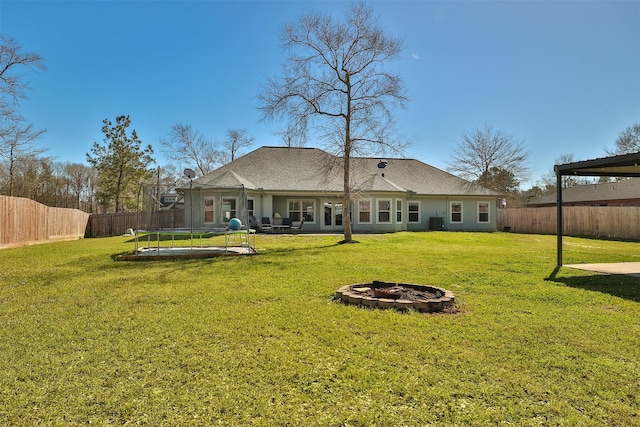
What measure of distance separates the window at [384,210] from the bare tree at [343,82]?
6371 millimetres

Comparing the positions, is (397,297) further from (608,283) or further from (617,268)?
(617,268)

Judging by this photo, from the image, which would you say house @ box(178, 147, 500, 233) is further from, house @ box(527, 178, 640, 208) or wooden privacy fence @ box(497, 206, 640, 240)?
house @ box(527, 178, 640, 208)

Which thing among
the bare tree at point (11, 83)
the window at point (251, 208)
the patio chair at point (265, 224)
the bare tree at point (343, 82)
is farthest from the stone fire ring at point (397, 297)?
the bare tree at point (11, 83)

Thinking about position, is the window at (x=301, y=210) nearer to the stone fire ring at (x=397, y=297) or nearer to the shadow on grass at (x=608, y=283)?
the shadow on grass at (x=608, y=283)

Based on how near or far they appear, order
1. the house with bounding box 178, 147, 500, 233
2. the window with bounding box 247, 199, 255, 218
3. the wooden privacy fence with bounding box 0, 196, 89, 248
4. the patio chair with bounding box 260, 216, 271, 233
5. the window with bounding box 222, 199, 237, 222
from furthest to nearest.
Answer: the window with bounding box 247, 199, 255, 218, the house with bounding box 178, 147, 500, 233, the window with bounding box 222, 199, 237, 222, the patio chair with bounding box 260, 216, 271, 233, the wooden privacy fence with bounding box 0, 196, 89, 248

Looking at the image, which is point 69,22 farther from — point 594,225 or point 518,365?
point 594,225

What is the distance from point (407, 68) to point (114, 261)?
45.7 ft

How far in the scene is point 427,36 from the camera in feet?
43.5

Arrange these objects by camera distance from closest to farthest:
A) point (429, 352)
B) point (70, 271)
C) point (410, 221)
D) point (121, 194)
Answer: point (429, 352) < point (70, 271) < point (410, 221) < point (121, 194)

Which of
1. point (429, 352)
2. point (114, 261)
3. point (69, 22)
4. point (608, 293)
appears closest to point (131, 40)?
point (69, 22)

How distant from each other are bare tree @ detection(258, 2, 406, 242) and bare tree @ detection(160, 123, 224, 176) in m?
25.2

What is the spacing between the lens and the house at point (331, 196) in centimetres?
2048

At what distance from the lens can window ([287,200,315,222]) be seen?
22.5 metres

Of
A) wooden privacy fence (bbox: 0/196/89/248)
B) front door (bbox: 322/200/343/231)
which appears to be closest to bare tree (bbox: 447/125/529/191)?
front door (bbox: 322/200/343/231)
